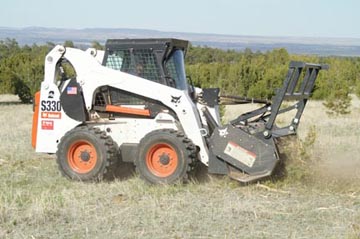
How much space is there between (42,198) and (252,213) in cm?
271

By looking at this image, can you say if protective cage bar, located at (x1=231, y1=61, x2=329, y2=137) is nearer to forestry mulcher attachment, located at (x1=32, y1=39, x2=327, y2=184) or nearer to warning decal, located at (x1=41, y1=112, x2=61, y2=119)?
forestry mulcher attachment, located at (x1=32, y1=39, x2=327, y2=184)

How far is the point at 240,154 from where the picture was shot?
9.70m

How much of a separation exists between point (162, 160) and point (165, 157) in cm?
7

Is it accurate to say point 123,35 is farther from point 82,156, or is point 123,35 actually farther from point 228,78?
point 82,156

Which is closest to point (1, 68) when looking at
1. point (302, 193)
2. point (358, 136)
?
point (358, 136)

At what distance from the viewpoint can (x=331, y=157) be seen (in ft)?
36.7

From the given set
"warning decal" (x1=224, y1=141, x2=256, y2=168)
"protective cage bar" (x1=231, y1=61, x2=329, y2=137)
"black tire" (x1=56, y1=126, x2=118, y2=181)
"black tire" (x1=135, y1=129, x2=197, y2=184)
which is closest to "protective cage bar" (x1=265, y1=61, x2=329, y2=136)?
"protective cage bar" (x1=231, y1=61, x2=329, y2=137)

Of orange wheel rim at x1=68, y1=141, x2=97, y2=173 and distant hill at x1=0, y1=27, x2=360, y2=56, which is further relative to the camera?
distant hill at x1=0, y1=27, x2=360, y2=56

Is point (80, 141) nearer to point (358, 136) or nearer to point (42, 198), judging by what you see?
point (42, 198)

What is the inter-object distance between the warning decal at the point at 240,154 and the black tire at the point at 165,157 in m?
0.53

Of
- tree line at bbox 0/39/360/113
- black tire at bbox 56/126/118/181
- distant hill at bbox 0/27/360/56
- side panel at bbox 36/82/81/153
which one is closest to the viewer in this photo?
black tire at bbox 56/126/118/181

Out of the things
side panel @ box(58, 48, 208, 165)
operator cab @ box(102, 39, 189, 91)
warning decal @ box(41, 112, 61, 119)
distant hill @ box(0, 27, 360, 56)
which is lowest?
warning decal @ box(41, 112, 61, 119)

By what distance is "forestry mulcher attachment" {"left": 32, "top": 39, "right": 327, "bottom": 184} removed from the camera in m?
9.77

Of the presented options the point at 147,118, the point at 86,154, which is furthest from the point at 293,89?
the point at 86,154
